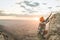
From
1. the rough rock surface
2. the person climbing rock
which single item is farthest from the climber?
the rough rock surface

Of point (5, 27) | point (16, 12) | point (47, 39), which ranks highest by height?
point (16, 12)

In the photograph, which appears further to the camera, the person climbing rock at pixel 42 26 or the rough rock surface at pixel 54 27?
the person climbing rock at pixel 42 26

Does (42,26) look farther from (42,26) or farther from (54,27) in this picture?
(54,27)

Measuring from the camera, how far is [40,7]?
3.18m

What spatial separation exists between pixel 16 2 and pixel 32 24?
43 centimetres

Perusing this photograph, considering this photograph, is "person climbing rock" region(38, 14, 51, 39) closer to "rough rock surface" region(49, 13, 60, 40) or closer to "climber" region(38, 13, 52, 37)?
"climber" region(38, 13, 52, 37)

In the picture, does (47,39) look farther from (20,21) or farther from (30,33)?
(20,21)

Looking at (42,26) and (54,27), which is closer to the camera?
(54,27)

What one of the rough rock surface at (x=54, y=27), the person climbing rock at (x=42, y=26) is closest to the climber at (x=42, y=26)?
the person climbing rock at (x=42, y=26)

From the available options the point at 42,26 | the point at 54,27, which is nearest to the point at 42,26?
the point at 42,26

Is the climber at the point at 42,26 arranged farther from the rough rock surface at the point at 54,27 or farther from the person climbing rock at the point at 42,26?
the rough rock surface at the point at 54,27

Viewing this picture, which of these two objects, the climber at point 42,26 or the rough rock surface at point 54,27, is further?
the climber at point 42,26

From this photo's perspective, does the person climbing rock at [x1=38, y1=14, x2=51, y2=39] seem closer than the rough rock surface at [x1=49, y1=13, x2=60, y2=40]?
No

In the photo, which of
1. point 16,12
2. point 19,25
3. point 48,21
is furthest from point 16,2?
point 48,21
